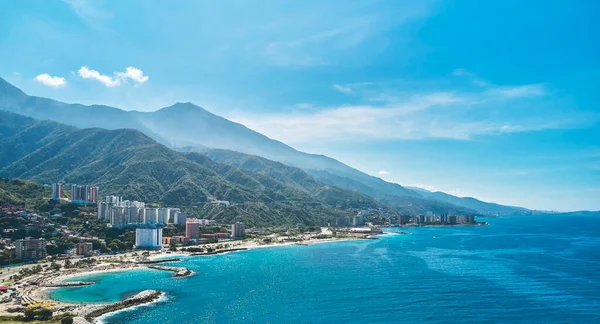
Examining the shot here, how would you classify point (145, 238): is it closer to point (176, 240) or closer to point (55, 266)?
point (176, 240)

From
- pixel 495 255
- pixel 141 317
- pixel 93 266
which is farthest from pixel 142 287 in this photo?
pixel 495 255

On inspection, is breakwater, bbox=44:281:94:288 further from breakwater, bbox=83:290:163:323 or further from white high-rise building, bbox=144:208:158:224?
white high-rise building, bbox=144:208:158:224

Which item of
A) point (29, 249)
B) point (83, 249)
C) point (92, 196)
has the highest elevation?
point (92, 196)

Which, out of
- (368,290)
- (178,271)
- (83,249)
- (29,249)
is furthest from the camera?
(83,249)

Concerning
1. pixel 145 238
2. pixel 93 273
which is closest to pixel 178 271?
pixel 93 273

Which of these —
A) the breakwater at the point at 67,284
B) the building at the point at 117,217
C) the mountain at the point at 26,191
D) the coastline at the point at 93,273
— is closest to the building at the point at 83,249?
the coastline at the point at 93,273

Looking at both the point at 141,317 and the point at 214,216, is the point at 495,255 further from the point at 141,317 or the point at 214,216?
the point at 214,216
